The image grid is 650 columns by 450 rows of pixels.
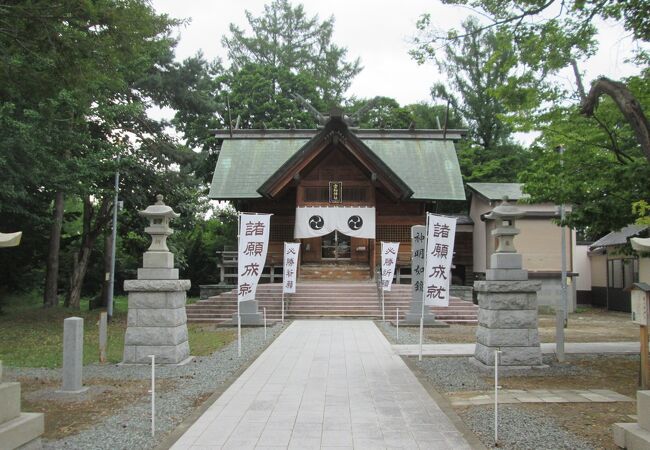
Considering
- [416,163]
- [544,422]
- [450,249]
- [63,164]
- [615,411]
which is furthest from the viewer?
[416,163]

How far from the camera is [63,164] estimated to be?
15.3m

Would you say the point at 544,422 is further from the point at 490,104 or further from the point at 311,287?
the point at 490,104

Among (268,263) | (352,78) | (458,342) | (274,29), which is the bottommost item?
(458,342)

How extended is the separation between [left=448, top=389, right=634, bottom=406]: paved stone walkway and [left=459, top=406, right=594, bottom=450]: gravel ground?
16.4 inches

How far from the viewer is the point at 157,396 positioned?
7.45 metres

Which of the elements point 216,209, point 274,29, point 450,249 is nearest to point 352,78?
point 274,29

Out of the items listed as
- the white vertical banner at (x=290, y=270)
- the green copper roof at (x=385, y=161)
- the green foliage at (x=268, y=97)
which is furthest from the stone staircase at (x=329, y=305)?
the green foliage at (x=268, y=97)

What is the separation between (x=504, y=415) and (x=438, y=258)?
14.5 ft

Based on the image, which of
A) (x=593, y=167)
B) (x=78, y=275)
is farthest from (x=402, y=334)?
(x=78, y=275)

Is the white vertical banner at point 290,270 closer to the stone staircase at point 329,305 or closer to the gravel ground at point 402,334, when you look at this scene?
the stone staircase at point 329,305

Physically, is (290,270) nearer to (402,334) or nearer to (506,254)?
(402,334)

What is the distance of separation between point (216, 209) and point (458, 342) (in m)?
28.1

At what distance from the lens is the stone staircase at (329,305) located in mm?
18438

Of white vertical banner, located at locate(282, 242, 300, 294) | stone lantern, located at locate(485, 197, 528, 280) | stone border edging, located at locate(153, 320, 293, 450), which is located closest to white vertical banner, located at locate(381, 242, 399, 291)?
white vertical banner, located at locate(282, 242, 300, 294)
